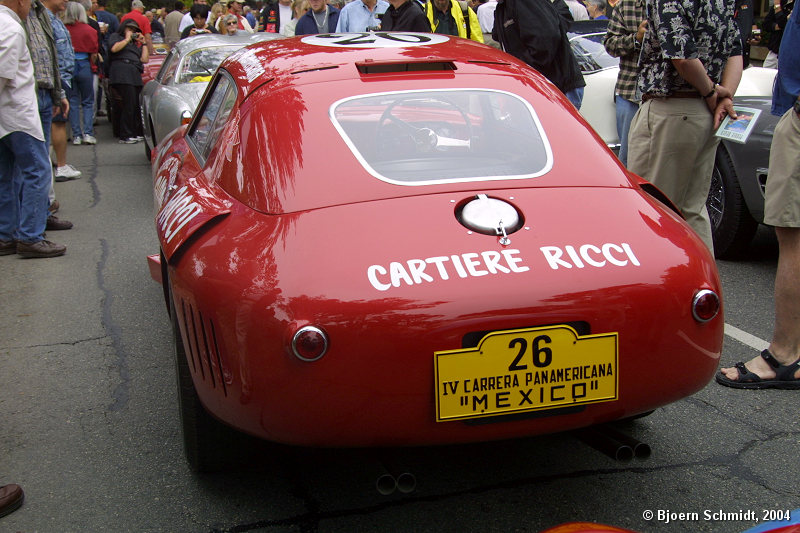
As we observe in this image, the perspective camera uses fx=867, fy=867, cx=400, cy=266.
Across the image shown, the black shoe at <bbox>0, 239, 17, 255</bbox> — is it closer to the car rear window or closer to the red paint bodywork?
the car rear window

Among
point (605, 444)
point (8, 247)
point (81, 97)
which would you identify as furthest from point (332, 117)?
point (81, 97)

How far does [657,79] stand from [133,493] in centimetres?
323

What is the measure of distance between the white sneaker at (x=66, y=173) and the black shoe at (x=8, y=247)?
3052 mm

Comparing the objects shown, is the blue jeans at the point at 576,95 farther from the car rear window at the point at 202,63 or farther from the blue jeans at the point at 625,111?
the car rear window at the point at 202,63

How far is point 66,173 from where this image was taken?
31.0ft

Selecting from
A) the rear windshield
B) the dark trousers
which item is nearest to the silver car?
the dark trousers

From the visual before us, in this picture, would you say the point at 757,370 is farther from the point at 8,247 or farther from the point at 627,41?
the point at 8,247

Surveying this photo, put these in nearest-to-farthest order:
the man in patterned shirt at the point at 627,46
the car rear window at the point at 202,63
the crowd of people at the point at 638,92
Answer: the crowd of people at the point at 638,92, the man in patterned shirt at the point at 627,46, the car rear window at the point at 202,63

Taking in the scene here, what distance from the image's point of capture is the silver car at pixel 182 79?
26.9 ft

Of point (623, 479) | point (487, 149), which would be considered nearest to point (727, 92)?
point (487, 149)

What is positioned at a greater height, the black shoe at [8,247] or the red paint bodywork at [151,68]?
the black shoe at [8,247]

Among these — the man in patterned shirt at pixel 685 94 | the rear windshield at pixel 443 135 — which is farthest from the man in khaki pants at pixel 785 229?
the rear windshield at pixel 443 135

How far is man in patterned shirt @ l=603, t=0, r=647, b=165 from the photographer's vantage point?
6116mm

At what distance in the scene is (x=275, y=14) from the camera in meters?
16.5
